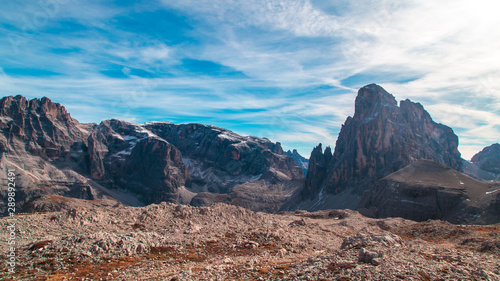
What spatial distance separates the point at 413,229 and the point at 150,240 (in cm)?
5355

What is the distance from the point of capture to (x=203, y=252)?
104 feet

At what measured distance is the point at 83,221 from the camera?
36.8 m

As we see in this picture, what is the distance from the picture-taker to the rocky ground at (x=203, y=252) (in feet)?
70.3

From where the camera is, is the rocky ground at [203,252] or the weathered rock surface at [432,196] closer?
the rocky ground at [203,252]

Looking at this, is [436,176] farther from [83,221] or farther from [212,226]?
[83,221]

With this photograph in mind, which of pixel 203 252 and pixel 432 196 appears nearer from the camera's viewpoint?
pixel 203 252

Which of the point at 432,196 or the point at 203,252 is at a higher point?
the point at 432,196

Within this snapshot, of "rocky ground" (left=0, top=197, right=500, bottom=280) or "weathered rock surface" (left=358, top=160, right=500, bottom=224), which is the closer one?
"rocky ground" (left=0, top=197, right=500, bottom=280)

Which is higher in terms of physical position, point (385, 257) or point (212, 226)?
point (385, 257)

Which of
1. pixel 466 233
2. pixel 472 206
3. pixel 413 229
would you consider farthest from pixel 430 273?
pixel 472 206

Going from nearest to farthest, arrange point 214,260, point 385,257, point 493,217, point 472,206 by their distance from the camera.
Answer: point 385,257 < point 214,260 < point 493,217 < point 472,206

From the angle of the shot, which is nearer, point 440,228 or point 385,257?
point 385,257

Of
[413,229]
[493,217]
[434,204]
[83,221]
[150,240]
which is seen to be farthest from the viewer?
[434,204]

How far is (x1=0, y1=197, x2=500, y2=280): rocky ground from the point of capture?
A: 21438 mm
